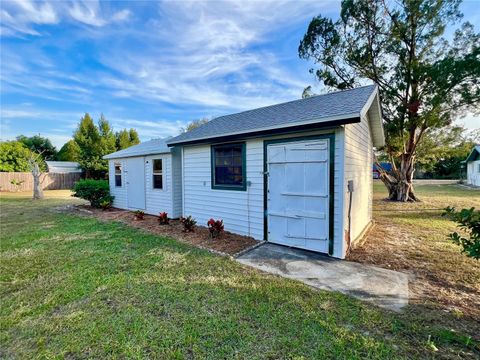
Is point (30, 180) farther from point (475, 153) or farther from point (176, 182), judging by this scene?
point (475, 153)

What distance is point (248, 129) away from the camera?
211 inches

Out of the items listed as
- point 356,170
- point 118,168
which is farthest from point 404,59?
point 118,168

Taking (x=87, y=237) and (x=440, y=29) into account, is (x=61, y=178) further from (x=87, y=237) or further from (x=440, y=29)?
(x=440, y=29)

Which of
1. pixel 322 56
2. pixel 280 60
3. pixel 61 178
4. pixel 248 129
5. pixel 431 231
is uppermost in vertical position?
pixel 322 56

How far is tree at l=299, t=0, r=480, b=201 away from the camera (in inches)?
376

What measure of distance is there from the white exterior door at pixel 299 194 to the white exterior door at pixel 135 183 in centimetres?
613

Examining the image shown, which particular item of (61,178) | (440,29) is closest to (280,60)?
(440,29)

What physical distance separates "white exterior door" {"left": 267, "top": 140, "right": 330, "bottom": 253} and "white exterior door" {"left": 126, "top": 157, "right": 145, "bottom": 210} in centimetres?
613

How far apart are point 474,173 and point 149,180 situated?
97.7 ft

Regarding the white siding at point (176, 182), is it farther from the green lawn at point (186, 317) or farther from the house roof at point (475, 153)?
the house roof at point (475, 153)

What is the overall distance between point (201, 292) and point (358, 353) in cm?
197

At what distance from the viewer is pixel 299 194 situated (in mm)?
4770

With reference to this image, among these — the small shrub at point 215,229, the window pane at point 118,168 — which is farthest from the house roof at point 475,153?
the window pane at point 118,168

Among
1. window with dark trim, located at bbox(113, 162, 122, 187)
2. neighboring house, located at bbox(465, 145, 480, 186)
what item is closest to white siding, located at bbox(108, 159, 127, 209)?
window with dark trim, located at bbox(113, 162, 122, 187)
